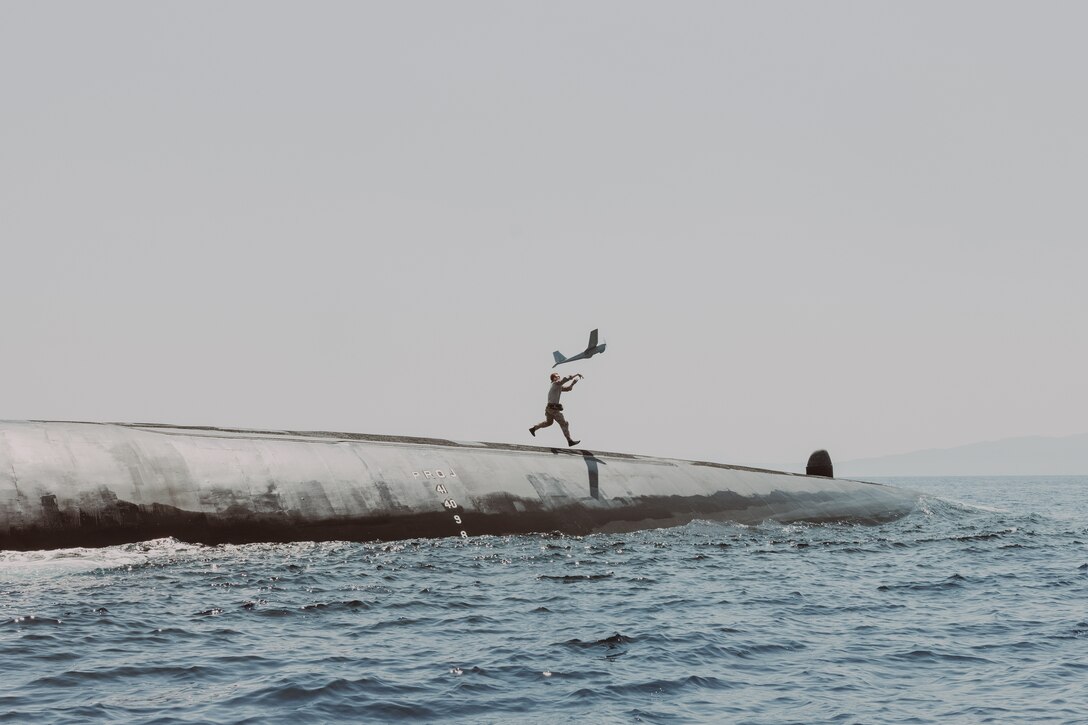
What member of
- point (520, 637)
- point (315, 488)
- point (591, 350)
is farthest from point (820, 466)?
point (520, 637)

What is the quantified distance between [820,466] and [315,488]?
23511 millimetres

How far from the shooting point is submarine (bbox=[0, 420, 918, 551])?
19062mm

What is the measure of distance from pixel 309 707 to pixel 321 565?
8293mm

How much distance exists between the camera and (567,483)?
27406 mm

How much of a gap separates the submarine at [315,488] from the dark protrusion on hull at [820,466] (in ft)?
24.2

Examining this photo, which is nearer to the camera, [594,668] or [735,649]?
[594,668]

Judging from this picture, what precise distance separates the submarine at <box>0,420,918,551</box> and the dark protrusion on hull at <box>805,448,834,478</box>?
7388 millimetres

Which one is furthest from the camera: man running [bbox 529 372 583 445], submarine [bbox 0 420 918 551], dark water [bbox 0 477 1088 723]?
man running [bbox 529 372 583 445]

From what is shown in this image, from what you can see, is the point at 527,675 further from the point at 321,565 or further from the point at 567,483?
A: the point at 567,483

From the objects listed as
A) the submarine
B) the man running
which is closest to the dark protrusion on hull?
the submarine

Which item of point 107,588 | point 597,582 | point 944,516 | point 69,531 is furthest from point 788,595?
point 944,516

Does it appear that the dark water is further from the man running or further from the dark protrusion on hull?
the dark protrusion on hull

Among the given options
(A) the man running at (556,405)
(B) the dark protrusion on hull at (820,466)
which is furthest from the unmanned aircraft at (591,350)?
(B) the dark protrusion on hull at (820,466)

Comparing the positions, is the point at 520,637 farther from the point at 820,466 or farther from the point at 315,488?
the point at 820,466
